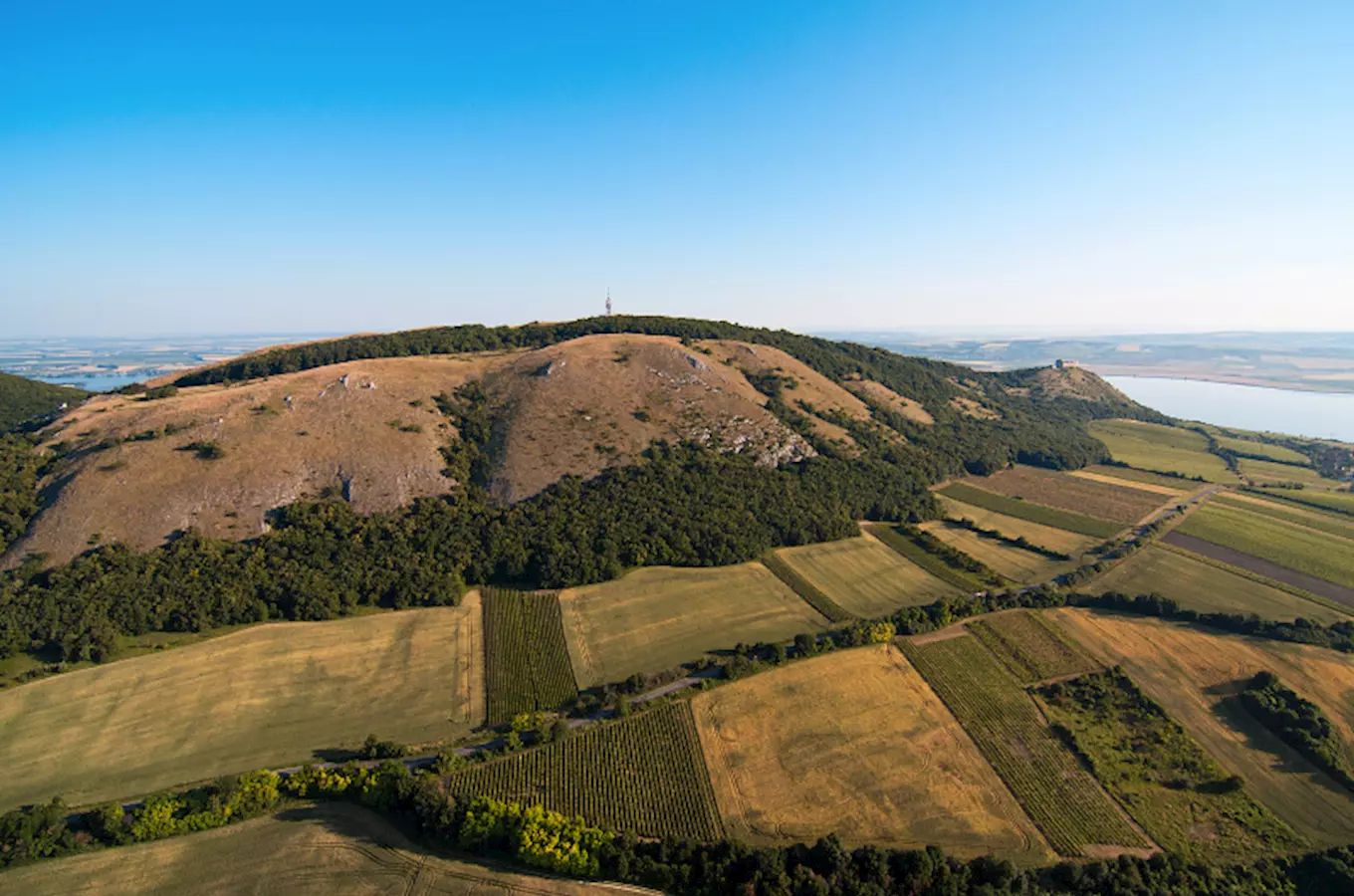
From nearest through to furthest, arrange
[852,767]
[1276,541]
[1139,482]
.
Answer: [852,767] < [1276,541] < [1139,482]

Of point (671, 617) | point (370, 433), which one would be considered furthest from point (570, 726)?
point (370, 433)

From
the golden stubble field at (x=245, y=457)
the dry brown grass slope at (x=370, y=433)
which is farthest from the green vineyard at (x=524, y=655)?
the golden stubble field at (x=245, y=457)

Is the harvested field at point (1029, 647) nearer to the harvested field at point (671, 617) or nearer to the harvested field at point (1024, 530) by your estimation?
the harvested field at point (671, 617)

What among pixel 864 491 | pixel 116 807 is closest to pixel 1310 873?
pixel 864 491

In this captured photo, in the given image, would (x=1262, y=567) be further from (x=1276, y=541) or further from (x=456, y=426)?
(x=456, y=426)

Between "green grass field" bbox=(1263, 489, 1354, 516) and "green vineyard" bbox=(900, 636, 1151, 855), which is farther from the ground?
"green grass field" bbox=(1263, 489, 1354, 516)

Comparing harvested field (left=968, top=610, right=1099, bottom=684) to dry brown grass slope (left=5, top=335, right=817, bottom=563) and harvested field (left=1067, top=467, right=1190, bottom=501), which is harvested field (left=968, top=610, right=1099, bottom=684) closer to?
dry brown grass slope (left=5, top=335, right=817, bottom=563)

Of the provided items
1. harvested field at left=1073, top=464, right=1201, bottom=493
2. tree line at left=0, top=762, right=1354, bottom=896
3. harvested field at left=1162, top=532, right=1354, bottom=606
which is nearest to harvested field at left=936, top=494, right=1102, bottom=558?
harvested field at left=1162, top=532, right=1354, bottom=606
